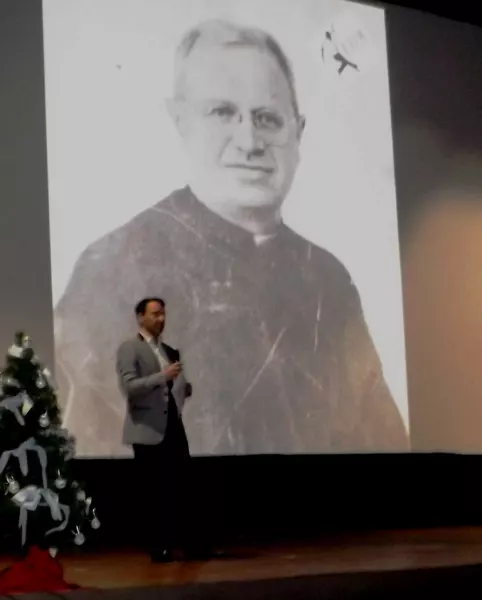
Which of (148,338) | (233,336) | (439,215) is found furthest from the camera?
(439,215)

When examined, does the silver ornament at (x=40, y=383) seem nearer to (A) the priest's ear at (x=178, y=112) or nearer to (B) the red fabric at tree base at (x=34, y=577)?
(B) the red fabric at tree base at (x=34, y=577)

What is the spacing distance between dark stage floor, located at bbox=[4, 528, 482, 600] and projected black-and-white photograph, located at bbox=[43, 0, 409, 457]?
75cm

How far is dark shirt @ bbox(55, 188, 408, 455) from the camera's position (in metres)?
4.10

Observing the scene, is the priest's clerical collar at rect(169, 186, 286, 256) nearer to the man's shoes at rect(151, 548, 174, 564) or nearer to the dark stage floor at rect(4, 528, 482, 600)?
the dark stage floor at rect(4, 528, 482, 600)

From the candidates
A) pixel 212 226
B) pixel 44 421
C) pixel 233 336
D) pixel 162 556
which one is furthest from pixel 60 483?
pixel 212 226

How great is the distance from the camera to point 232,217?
4531 mm

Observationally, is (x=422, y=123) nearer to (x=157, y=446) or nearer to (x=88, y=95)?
(x=88, y=95)

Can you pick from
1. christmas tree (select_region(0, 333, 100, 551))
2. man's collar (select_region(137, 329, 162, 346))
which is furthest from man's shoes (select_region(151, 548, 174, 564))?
man's collar (select_region(137, 329, 162, 346))

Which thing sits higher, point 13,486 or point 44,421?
point 44,421

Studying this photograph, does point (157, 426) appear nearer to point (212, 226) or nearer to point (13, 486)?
point (13, 486)

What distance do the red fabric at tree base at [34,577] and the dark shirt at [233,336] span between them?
1259 mm

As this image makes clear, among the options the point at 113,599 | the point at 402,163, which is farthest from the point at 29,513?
the point at 402,163

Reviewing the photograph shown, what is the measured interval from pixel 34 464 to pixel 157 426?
0.47 metres

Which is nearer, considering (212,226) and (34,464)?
(34,464)
